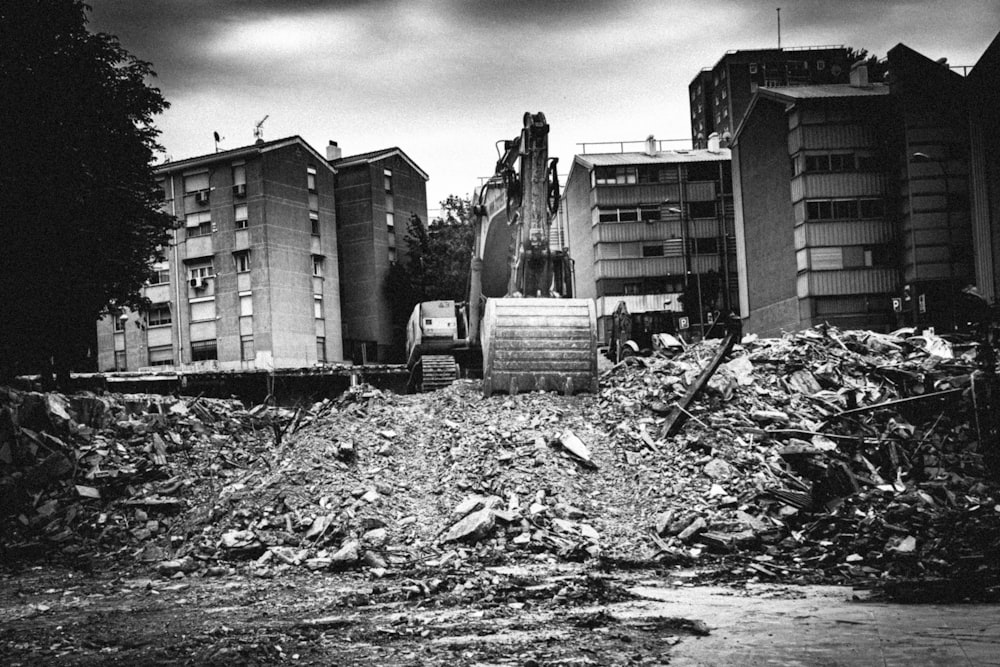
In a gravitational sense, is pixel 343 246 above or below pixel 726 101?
below

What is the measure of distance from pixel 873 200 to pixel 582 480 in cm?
3228

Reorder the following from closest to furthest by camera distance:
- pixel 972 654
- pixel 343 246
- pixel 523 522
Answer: pixel 972 654, pixel 523 522, pixel 343 246

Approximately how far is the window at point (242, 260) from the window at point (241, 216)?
1.31 metres

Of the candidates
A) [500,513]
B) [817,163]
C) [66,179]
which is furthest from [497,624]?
[817,163]

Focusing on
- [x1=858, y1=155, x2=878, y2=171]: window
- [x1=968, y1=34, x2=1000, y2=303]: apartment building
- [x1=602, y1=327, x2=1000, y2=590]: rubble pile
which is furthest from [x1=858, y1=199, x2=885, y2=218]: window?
[x1=602, y1=327, x2=1000, y2=590]: rubble pile

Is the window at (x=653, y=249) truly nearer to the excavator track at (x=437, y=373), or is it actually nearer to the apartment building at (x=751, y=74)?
the apartment building at (x=751, y=74)

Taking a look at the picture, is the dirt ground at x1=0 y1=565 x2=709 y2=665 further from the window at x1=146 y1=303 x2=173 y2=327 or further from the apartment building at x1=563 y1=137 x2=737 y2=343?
the apartment building at x1=563 y1=137 x2=737 y2=343

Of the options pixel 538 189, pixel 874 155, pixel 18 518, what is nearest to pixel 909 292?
pixel 874 155

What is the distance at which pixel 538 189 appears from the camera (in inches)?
592

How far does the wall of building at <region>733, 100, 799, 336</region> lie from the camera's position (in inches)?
1537

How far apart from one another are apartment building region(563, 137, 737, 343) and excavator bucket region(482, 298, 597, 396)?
35303 millimetres

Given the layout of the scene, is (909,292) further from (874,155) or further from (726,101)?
(726,101)

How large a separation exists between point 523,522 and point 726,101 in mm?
79484

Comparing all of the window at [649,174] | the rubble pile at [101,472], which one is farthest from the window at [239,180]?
the rubble pile at [101,472]
